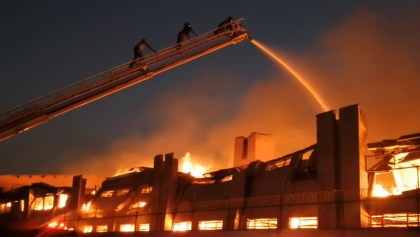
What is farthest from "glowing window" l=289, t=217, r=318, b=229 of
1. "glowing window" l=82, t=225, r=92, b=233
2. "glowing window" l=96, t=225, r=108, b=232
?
"glowing window" l=82, t=225, r=92, b=233

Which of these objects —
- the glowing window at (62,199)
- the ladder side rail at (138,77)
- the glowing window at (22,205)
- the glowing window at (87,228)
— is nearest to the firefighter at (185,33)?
the ladder side rail at (138,77)

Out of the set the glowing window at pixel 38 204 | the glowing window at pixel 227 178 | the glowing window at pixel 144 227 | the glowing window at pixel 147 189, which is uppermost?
the glowing window at pixel 227 178

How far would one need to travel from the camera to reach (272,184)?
3058 centimetres

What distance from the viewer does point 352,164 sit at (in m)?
25.1

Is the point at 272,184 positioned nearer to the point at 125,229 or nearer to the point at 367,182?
the point at 367,182

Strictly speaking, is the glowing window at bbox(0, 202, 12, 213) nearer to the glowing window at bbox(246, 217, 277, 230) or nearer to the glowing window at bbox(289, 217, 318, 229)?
the glowing window at bbox(246, 217, 277, 230)

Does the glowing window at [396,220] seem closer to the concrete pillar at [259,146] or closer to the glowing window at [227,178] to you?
the glowing window at [227,178]

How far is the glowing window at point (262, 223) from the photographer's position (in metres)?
28.5

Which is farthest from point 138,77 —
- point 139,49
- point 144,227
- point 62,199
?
point 62,199

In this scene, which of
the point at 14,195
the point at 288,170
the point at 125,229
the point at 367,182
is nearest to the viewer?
the point at 367,182

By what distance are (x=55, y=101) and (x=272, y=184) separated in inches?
533

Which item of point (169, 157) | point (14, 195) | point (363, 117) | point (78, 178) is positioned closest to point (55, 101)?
point (169, 157)

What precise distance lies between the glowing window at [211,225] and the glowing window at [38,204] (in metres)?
27.7

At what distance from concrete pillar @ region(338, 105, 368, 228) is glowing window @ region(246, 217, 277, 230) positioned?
4830mm
